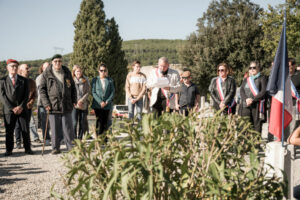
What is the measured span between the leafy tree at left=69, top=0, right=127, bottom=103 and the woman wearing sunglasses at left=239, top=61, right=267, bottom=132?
33.6 m

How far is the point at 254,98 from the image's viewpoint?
7246 mm

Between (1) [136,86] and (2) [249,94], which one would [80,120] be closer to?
(1) [136,86]

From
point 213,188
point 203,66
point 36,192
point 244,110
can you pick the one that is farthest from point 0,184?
point 203,66

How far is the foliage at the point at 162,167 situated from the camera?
1722 millimetres

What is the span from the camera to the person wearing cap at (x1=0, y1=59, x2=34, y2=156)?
6.78 meters

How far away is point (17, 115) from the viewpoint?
692cm

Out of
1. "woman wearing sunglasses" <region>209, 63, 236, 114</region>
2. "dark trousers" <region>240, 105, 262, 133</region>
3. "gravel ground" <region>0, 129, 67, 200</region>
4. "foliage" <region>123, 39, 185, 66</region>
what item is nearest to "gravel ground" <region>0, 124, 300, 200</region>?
"gravel ground" <region>0, 129, 67, 200</region>

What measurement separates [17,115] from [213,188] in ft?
20.2

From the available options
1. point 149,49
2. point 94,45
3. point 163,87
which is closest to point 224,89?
point 163,87

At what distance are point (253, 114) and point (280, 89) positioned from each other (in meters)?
3.92

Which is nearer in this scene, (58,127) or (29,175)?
(29,175)

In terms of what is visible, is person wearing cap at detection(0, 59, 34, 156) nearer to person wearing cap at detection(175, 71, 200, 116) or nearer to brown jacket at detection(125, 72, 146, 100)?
brown jacket at detection(125, 72, 146, 100)

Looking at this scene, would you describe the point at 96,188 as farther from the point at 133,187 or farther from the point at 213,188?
the point at 213,188

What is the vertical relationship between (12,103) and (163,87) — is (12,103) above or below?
below
